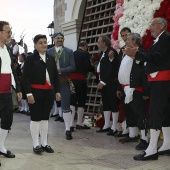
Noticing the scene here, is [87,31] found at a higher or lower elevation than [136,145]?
higher

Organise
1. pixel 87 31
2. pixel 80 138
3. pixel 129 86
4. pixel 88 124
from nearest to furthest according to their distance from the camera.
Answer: pixel 129 86 < pixel 80 138 < pixel 88 124 < pixel 87 31

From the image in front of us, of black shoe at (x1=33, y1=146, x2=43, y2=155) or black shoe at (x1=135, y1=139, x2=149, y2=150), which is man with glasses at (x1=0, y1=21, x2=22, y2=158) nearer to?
black shoe at (x1=33, y1=146, x2=43, y2=155)

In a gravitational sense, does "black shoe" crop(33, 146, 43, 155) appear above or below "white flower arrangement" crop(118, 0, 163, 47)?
below

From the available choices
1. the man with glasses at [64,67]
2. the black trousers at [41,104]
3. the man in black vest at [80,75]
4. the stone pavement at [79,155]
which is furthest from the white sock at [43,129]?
the man in black vest at [80,75]

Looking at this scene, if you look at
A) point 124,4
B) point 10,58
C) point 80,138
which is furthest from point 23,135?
point 124,4

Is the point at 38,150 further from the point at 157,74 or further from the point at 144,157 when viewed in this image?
the point at 157,74

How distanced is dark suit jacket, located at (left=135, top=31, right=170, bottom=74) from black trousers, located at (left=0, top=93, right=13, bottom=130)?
5.56 ft

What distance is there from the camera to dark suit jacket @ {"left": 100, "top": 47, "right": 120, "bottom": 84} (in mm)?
5902

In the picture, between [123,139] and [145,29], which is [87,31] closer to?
[145,29]

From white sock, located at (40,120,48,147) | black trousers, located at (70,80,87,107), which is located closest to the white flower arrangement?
black trousers, located at (70,80,87,107)

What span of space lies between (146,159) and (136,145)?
0.97 meters

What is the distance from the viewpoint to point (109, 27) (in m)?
7.68

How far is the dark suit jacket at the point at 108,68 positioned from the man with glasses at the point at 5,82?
2033 millimetres

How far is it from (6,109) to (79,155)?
116 cm
